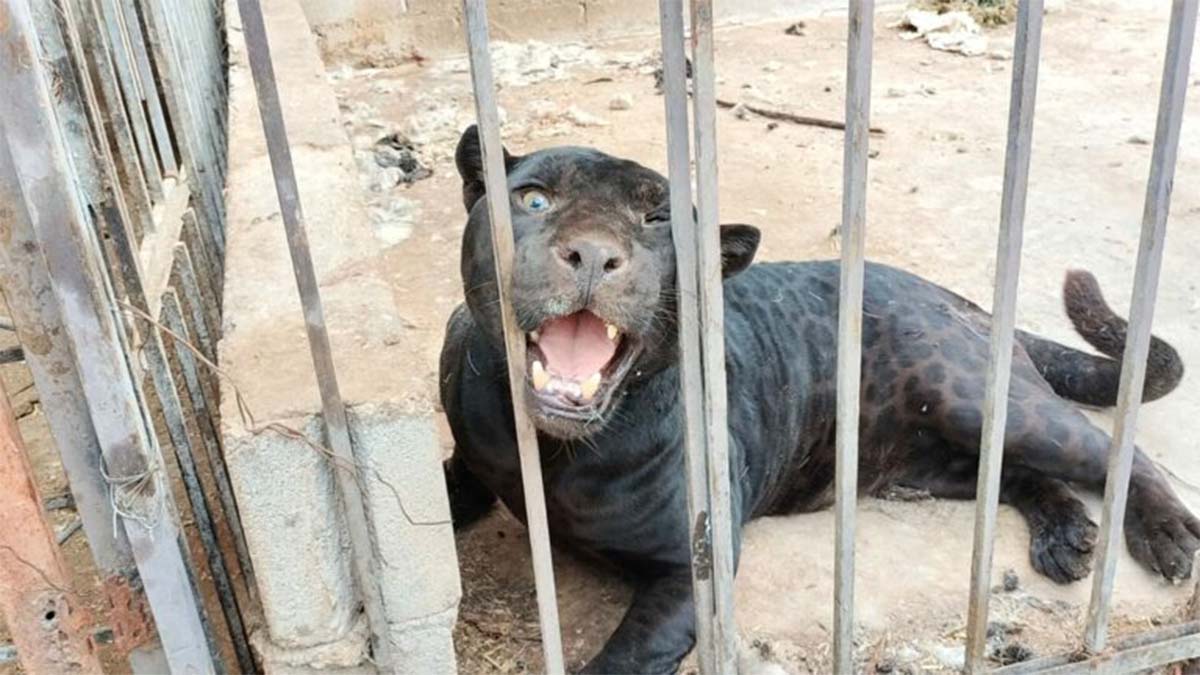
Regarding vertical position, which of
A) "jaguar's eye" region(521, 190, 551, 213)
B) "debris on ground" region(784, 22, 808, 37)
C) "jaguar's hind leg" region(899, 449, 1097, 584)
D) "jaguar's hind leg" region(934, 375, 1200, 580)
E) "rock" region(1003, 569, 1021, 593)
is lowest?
"rock" region(1003, 569, 1021, 593)

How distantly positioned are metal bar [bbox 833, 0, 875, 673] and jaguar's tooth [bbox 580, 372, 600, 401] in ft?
1.60

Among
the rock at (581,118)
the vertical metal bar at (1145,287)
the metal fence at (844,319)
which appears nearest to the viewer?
the metal fence at (844,319)

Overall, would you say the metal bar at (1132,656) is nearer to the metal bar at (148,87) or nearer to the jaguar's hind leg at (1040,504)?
the jaguar's hind leg at (1040,504)

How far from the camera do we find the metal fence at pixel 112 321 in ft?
5.94

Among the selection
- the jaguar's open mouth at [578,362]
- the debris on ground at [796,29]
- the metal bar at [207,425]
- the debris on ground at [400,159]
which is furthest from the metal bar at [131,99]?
the debris on ground at [796,29]

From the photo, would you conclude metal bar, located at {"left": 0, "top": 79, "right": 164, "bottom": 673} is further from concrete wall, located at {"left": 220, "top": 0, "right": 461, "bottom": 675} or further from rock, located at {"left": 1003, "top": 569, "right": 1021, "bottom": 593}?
rock, located at {"left": 1003, "top": 569, "right": 1021, "bottom": 593}

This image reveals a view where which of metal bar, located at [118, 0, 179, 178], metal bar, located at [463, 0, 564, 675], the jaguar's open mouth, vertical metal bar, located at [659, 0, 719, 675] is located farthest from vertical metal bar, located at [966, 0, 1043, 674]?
metal bar, located at [118, 0, 179, 178]

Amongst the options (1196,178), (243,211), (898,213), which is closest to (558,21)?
(898,213)

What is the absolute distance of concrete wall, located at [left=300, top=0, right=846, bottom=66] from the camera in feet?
29.4

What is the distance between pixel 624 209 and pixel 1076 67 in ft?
A: 21.4

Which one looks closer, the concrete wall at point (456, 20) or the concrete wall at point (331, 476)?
the concrete wall at point (331, 476)

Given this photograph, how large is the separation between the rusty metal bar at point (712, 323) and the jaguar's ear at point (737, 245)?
0.50 m

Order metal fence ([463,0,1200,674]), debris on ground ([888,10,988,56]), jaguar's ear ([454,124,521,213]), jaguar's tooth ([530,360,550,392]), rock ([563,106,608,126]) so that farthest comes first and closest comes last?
debris on ground ([888,10,988,56])
rock ([563,106,608,126])
jaguar's ear ([454,124,521,213])
jaguar's tooth ([530,360,550,392])
metal fence ([463,0,1200,674])

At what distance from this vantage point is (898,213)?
224 inches
